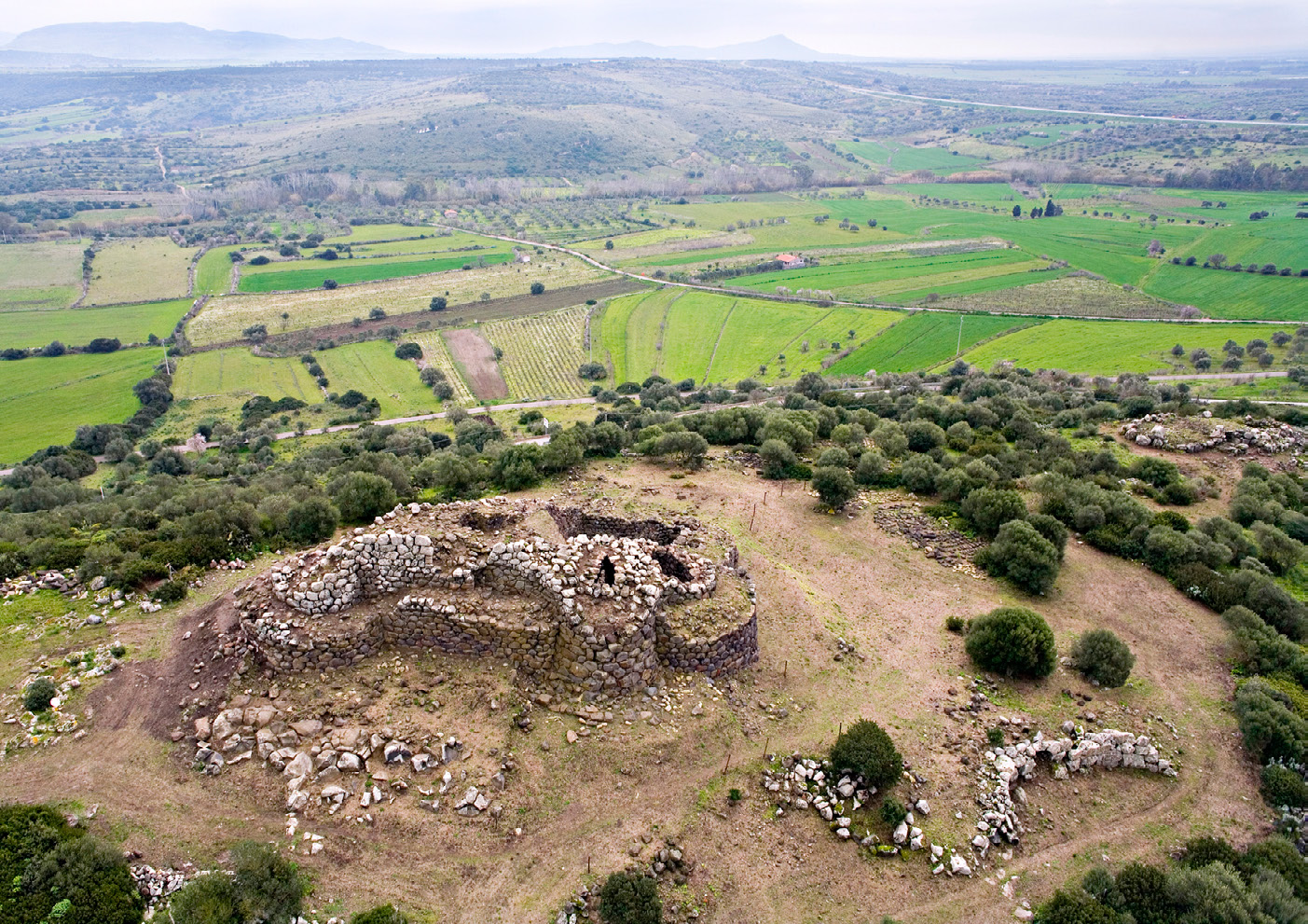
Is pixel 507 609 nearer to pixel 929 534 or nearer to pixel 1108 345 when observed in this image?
pixel 929 534

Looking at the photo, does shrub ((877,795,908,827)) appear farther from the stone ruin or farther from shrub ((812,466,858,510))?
shrub ((812,466,858,510))

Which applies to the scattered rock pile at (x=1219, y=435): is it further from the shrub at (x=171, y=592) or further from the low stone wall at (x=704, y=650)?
the shrub at (x=171, y=592)

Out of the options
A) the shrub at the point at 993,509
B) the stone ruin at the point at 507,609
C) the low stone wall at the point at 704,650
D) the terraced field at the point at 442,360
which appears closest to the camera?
the stone ruin at the point at 507,609

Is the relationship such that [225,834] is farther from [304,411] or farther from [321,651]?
[304,411]

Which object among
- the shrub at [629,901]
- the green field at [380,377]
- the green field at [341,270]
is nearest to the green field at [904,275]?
the green field at [341,270]

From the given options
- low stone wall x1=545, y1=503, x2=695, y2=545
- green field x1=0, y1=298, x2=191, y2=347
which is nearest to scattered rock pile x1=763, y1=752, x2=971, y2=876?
low stone wall x1=545, y1=503, x2=695, y2=545

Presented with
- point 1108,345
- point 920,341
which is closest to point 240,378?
point 920,341
